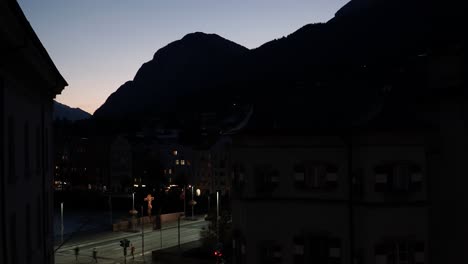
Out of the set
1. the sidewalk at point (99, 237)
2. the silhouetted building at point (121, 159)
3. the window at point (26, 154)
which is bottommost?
the sidewalk at point (99, 237)

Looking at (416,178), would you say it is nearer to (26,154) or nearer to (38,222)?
(38,222)

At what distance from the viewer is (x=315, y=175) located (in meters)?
23.4

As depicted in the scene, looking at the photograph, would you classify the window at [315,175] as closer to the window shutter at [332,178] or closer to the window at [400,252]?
the window shutter at [332,178]

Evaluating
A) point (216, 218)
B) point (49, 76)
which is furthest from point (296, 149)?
point (216, 218)

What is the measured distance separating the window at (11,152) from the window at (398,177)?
1356 cm

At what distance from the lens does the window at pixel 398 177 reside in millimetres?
21562

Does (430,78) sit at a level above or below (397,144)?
above

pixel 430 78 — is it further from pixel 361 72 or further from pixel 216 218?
pixel 216 218

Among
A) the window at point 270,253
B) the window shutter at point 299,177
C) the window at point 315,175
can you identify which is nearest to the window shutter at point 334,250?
the window at point 270,253

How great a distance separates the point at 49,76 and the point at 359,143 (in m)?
12.0

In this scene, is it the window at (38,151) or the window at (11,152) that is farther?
the window at (38,151)

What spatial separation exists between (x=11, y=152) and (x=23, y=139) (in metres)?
2.30

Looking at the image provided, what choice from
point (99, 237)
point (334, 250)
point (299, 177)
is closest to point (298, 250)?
point (334, 250)

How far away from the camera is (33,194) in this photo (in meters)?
17.6
